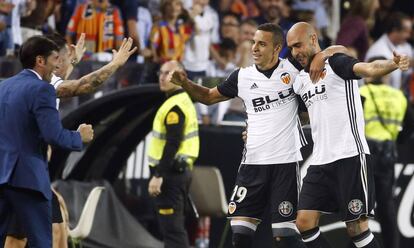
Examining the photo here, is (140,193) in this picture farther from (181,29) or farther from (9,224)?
(9,224)

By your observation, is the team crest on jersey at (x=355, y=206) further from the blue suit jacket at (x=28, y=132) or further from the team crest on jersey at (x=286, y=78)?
the blue suit jacket at (x=28, y=132)

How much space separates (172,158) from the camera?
41.0ft

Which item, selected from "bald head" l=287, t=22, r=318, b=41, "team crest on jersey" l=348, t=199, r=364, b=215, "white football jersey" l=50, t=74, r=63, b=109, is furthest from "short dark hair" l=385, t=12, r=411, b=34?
"white football jersey" l=50, t=74, r=63, b=109

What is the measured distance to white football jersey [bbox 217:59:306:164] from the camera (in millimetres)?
10594

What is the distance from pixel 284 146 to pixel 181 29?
18.4 feet

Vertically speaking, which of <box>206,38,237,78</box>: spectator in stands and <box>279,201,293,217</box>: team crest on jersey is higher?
Result: <box>206,38,237,78</box>: spectator in stands

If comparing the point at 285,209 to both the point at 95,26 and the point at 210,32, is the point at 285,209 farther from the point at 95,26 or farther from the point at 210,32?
the point at 210,32

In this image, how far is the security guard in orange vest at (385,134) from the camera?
1355 cm

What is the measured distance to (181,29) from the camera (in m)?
16.0

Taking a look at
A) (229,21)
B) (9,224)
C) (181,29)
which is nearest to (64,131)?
(9,224)

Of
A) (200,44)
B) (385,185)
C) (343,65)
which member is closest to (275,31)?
(343,65)

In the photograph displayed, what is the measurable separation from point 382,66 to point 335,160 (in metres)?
1.06

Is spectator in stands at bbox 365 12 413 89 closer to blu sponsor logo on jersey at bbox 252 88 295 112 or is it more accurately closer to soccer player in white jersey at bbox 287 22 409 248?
blu sponsor logo on jersey at bbox 252 88 295 112

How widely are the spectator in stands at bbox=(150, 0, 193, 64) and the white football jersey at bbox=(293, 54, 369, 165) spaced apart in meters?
5.52
